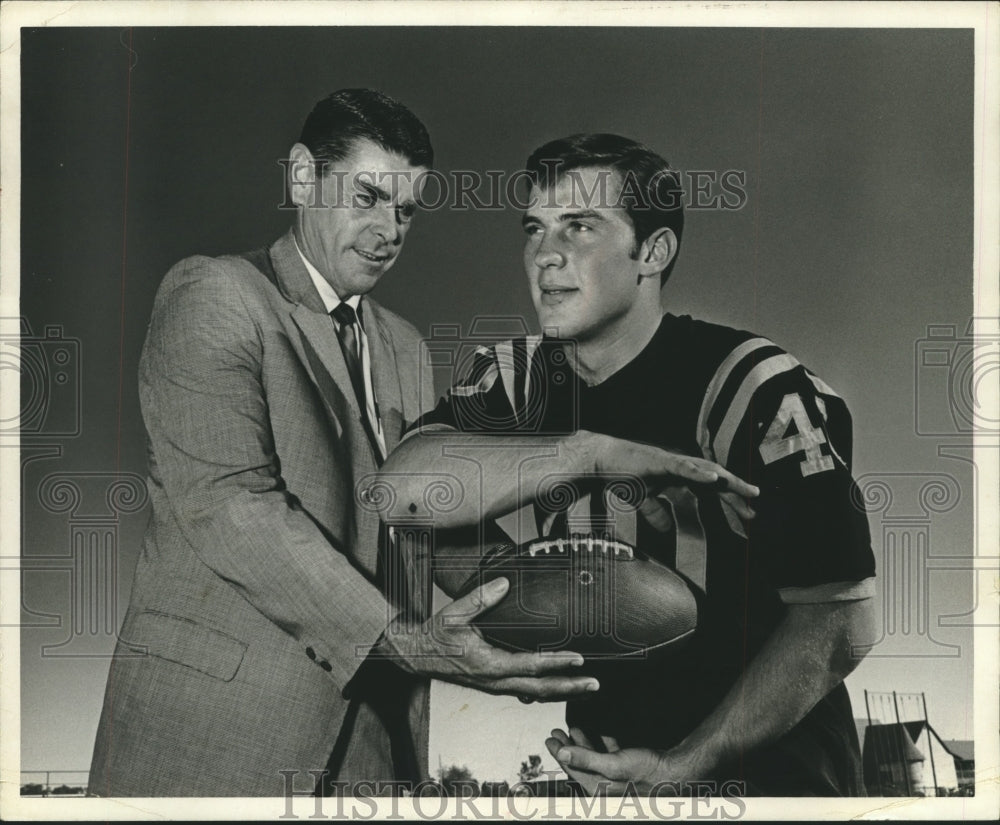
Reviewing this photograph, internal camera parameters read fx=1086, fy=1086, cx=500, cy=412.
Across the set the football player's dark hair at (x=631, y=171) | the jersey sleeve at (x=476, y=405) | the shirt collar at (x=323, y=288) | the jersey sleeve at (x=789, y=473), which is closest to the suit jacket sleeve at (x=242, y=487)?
the shirt collar at (x=323, y=288)

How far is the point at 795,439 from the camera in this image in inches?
115

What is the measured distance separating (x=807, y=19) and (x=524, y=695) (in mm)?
2051

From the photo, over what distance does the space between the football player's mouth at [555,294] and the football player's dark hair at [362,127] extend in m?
0.49

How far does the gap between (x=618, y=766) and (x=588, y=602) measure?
18.4 inches

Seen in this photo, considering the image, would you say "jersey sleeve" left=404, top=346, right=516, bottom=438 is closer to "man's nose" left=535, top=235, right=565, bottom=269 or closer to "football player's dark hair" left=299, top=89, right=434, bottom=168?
"man's nose" left=535, top=235, right=565, bottom=269

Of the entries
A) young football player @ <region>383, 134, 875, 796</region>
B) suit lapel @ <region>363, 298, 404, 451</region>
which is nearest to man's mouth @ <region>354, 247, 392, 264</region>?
suit lapel @ <region>363, 298, 404, 451</region>

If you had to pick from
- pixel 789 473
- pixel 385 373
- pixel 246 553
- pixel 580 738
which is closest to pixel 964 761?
pixel 789 473

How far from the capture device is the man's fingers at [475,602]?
2805mm

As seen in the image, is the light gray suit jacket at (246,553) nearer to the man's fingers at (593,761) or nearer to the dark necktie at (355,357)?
the dark necktie at (355,357)

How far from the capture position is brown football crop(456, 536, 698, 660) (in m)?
2.81

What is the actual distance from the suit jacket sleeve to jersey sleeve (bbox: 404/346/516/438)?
1.33ft

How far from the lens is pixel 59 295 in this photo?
304 centimetres

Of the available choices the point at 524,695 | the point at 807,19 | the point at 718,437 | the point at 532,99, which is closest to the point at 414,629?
the point at 524,695

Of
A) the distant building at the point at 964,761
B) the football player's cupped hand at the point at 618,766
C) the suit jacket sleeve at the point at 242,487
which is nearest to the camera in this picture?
the suit jacket sleeve at the point at 242,487
